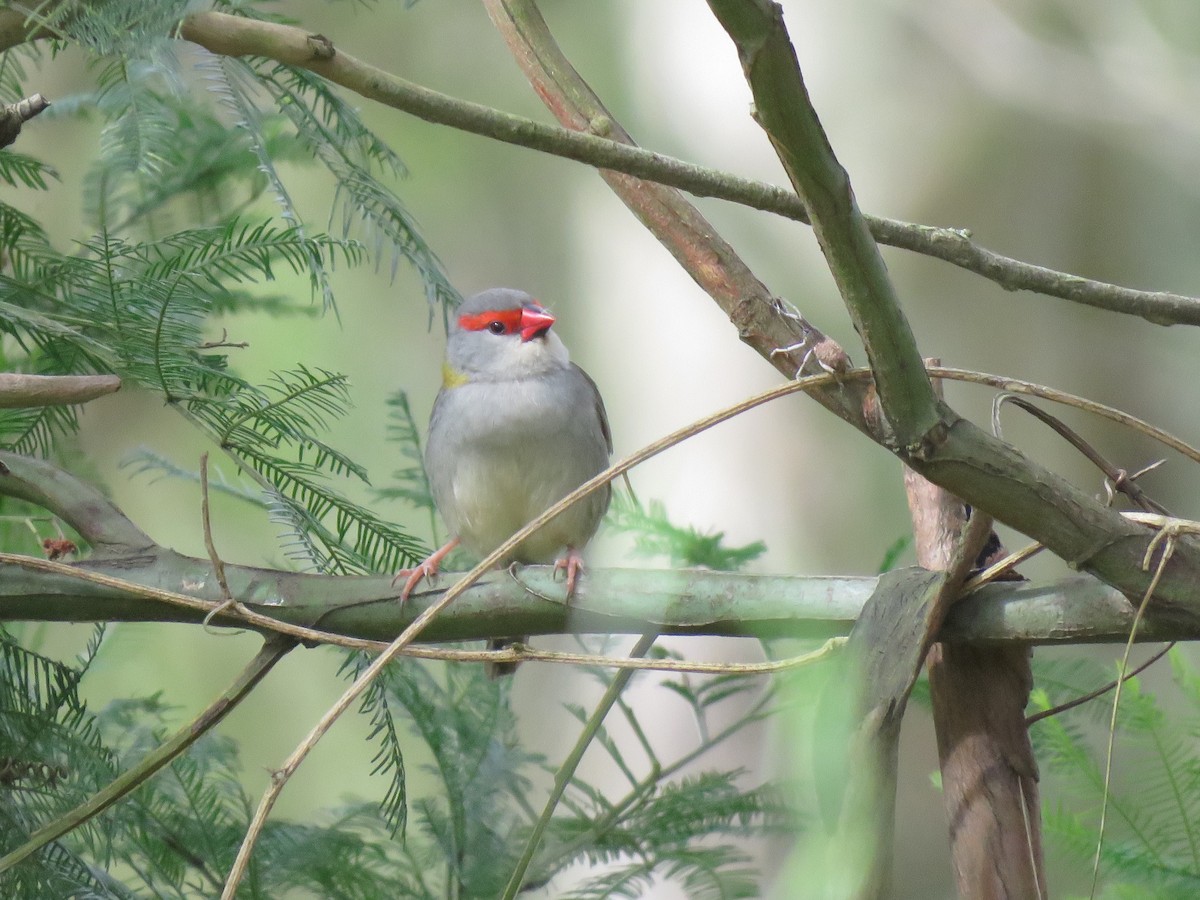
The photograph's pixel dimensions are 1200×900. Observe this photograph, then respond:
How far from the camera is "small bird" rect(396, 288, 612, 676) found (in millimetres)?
3246

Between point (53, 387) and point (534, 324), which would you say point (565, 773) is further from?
point (534, 324)

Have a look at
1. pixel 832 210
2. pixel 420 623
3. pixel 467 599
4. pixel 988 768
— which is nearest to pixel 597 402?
pixel 467 599

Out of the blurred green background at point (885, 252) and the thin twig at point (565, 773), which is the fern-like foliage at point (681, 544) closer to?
the thin twig at point (565, 773)

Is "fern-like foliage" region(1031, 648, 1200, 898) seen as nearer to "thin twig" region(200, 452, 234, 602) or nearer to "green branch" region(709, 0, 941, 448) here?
"green branch" region(709, 0, 941, 448)

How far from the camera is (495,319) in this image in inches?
141

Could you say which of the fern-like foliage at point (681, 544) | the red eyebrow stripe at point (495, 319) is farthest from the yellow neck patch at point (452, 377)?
the fern-like foliage at point (681, 544)

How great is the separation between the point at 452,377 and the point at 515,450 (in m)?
0.41

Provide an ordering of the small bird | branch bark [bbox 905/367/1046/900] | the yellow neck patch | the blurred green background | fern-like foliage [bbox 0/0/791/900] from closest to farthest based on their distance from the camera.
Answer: branch bark [bbox 905/367/1046/900] < fern-like foliage [bbox 0/0/791/900] < the small bird < the yellow neck patch < the blurred green background

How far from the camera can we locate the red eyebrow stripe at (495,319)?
11.7 feet

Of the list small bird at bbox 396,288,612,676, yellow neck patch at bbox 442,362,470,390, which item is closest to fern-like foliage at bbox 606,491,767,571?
small bird at bbox 396,288,612,676

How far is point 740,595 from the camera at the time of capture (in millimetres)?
1675

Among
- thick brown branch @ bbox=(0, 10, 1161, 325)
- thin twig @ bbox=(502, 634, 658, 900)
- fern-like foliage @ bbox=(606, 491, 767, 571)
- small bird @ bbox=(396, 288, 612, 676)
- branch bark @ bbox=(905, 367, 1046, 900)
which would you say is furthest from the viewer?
small bird @ bbox=(396, 288, 612, 676)

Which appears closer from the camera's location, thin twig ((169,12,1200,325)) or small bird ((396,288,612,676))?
thin twig ((169,12,1200,325))

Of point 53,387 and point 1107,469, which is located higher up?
point 1107,469
